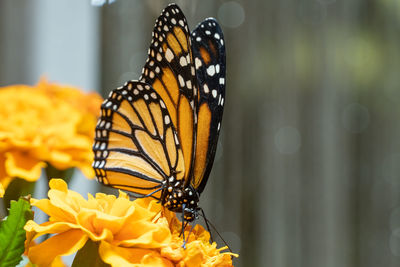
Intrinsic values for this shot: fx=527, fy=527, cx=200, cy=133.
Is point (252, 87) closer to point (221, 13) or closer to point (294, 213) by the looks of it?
point (221, 13)

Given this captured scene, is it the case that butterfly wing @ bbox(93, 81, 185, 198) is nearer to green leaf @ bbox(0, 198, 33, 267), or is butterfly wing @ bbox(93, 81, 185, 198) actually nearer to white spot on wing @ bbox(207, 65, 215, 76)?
white spot on wing @ bbox(207, 65, 215, 76)

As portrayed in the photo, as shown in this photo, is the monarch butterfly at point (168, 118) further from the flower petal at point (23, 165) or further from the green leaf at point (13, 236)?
the green leaf at point (13, 236)

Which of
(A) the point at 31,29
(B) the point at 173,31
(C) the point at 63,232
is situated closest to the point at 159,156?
(B) the point at 173,31

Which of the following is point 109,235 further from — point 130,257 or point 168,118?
point 168,118

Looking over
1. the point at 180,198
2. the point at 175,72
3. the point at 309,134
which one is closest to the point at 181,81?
the point at 175,72

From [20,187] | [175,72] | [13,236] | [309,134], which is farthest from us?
[309,134]

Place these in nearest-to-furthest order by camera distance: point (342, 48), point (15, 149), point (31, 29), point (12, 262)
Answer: point (12, 262), point (15, 149), point (342, 48), point (31, 29)

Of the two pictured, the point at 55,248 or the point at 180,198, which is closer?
the point at 55,248
